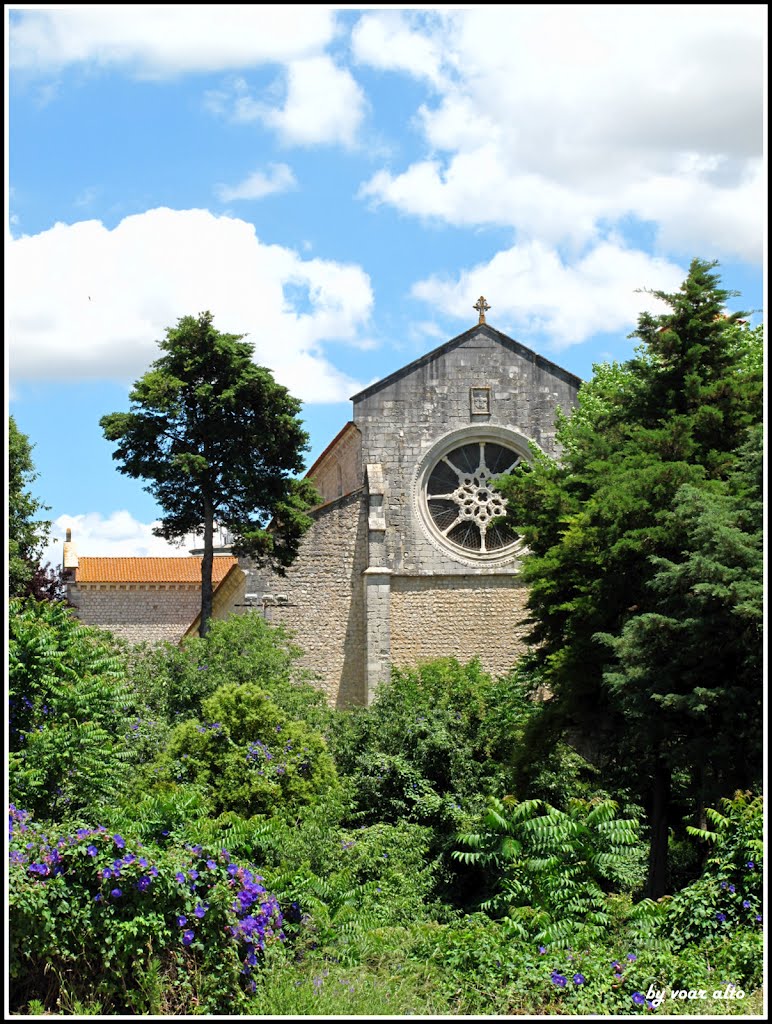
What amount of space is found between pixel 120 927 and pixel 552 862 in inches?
171

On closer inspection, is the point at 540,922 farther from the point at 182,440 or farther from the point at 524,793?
the point at 182,440

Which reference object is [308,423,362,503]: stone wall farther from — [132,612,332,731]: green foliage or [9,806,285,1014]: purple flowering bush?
[9,806,285,1014]: purple flowering bush

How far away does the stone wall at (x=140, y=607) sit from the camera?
170 feet

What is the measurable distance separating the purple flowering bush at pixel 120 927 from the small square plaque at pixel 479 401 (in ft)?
79.5

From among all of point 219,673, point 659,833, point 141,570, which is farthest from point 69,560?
point 659,833

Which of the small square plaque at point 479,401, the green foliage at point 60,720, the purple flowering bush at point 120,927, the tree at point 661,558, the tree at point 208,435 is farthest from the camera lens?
the small square plaque at point 479,401

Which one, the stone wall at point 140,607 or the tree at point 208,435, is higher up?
the tree at point 208,435

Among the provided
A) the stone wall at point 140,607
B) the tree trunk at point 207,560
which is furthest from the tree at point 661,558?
the stone wall at point 140,607

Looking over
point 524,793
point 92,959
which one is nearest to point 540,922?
point 92,959

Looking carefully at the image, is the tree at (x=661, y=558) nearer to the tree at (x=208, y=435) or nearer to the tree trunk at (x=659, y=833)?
the tree trunk at (x=659, y=833)

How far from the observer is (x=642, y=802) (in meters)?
19.5

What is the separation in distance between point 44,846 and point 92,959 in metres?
0.83

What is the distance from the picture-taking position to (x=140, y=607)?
52.3 m

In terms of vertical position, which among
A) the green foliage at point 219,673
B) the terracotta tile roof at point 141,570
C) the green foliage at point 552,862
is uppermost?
the terracotta tile roof at point 141,570
